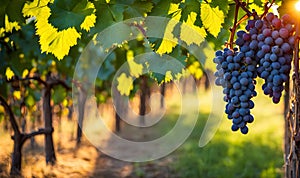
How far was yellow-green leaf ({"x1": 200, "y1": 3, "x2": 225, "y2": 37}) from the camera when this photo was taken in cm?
221

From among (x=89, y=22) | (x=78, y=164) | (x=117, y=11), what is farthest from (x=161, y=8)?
(x=78, y=164)

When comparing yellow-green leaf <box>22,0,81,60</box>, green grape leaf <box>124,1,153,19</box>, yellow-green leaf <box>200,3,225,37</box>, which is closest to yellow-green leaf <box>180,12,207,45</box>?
yellow-green leaf <box>200,3,225,37</box>

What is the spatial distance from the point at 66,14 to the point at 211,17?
67 cm

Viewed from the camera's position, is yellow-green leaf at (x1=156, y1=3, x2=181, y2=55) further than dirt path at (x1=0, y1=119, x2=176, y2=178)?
No

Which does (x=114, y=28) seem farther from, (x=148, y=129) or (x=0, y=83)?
(x=148, y=129)

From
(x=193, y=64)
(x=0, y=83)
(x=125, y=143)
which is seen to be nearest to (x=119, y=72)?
(x=0, y=83)

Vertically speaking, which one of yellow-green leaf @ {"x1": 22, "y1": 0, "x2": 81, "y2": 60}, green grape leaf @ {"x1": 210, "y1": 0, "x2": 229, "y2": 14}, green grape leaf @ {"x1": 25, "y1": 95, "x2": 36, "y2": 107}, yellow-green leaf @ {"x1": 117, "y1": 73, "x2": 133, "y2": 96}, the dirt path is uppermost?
green grape leaf @ {"x1": 25, "y1": 95, "x2": 36, "y2": 107}

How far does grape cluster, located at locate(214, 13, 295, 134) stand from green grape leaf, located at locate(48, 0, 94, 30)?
0.60 meters

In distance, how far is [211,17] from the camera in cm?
223

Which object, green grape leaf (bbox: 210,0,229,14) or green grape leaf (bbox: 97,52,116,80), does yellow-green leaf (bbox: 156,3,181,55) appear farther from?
green grape leaf (bbox: 97,52,116,80)

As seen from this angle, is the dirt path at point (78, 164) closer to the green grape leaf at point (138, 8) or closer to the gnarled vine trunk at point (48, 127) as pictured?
the gnarled vine trunk at point (48, 127)

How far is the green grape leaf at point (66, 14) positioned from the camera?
Answer: 1925mm

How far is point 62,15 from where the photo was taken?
76.1 inches

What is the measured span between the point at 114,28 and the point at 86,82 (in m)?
5.12
